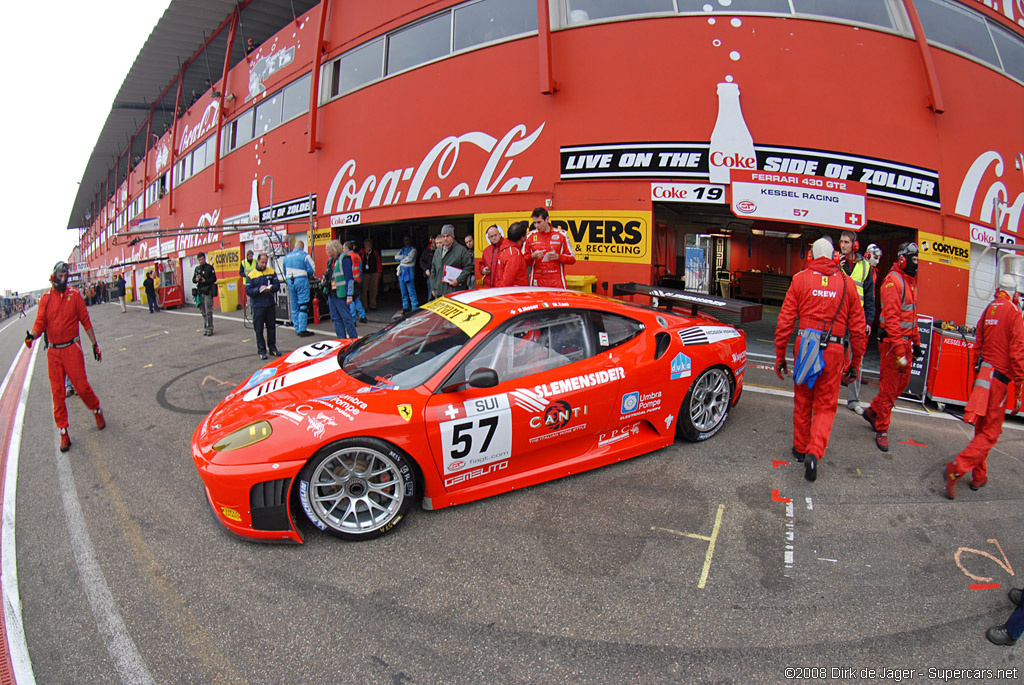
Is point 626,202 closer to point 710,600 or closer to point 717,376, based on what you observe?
point 717,376

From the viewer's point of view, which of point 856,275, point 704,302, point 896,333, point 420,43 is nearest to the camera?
point 896,333

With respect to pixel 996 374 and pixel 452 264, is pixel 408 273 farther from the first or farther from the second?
pixel 996 374

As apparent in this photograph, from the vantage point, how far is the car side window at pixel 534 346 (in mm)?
3186

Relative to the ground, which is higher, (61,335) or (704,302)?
(704,302)

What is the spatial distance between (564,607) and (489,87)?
958 cm

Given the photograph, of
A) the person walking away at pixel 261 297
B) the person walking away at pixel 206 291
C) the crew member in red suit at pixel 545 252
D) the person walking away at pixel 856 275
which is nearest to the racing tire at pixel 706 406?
the person walking away at pixel 856 275

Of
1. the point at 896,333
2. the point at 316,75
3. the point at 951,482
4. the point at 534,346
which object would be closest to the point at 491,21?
the point at 316,75

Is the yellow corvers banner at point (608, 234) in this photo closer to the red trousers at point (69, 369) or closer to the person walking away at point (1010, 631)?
the red trousers at point (69, 369)

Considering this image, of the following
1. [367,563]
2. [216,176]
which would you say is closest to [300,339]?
[367,563]

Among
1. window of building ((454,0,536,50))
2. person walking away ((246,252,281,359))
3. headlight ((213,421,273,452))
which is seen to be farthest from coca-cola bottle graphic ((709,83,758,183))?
headlight ((213,421,273,452))

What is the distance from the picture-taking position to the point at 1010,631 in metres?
2.13

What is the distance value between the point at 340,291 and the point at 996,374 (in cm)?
775

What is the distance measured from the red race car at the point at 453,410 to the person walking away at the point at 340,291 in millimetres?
3777

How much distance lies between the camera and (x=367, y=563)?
2680mm
